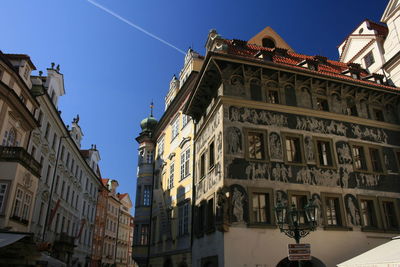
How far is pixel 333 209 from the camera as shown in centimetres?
1507

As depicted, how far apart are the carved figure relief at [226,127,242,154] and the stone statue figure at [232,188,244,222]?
1754mm

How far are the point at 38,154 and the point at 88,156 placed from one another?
2107 cm

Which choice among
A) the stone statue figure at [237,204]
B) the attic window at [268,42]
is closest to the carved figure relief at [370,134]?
the stone statue figure at [237,204]

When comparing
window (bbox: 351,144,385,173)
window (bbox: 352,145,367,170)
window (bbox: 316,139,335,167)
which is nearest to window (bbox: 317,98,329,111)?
window (bbox: 316,139,335,167)

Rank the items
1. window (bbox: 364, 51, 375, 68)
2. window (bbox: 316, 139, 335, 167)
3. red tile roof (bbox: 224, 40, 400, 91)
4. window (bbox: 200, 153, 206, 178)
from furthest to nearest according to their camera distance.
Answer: window (bbox: 364, 51, 375, 68)
red tile roof (bbox: 224, 40, 400, 91)
window (bbox: 200, 153, 206, 178)
window (bbox: 316, 139, 335, 167)

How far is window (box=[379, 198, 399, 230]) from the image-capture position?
15598 millimetres

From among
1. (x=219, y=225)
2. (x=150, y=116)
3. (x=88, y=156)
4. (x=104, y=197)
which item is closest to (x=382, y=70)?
(x=219, y=225)

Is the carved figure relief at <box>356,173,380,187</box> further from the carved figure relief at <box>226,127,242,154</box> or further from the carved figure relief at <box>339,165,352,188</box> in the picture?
the carved figure relief at <box>226,127,242,154</box>

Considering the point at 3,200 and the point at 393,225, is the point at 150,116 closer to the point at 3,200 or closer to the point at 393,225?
the point at 3,200

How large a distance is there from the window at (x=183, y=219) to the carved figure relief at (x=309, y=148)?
24.9ft

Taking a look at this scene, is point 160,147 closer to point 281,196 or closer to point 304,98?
point 304,98

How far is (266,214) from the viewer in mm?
14086

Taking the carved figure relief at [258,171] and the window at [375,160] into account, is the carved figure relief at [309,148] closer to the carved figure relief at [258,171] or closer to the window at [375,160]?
the carved figure relief at [258,171]

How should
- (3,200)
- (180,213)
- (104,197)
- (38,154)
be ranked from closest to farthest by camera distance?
(3,200), (180,213), (38,154), (104,197)
